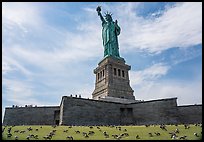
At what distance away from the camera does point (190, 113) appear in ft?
115

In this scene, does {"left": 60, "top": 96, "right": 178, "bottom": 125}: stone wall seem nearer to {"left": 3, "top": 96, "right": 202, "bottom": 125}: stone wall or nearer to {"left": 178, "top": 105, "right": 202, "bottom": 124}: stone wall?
{"left": 3, "top": 96, "right": 202, "bottom": 125}: stone wall

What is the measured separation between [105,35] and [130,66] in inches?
398

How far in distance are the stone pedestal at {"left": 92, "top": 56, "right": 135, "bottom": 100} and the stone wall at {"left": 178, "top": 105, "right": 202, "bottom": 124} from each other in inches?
600

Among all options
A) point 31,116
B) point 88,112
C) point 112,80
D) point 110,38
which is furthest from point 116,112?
point 110,38

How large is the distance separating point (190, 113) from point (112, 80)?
1937cm

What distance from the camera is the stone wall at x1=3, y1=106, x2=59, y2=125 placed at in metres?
36.7

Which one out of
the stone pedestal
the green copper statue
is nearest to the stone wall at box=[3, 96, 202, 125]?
the stone pedestal

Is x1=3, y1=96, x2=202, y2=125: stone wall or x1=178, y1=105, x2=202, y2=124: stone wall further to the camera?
x1=178, y1=105, x2=202, y2=124: stone wall

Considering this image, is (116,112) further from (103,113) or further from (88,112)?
(88,112)

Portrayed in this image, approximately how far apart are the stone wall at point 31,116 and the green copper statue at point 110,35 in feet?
74.6

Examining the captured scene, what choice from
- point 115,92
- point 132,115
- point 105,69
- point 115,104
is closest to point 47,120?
point 115,104

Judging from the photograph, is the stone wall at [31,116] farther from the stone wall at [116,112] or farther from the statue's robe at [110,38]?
the statue's robe at [110,38]

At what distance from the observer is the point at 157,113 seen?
35.2 m

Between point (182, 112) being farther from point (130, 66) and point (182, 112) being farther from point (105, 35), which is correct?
point (105, 35)
